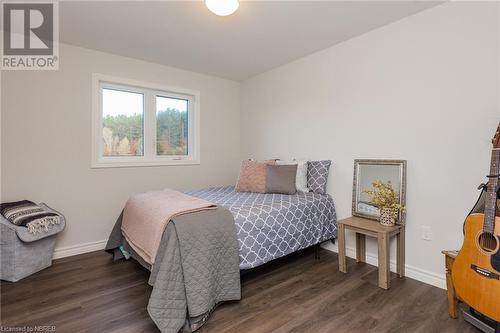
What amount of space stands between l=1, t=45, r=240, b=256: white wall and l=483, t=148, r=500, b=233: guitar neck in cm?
317

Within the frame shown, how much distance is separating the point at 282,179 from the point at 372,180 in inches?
35.1

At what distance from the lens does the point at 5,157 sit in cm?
247

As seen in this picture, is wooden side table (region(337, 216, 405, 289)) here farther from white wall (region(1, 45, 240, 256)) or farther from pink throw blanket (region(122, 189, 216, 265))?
white wall (region(1, 45, 240, 256))

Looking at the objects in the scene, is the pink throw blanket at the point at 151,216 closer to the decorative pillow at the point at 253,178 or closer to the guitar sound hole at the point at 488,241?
the decorative pillow at the point at 253,178

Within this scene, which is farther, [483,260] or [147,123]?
[147,123]

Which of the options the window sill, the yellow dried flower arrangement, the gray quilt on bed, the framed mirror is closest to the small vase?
the yellow dried flower arrangement

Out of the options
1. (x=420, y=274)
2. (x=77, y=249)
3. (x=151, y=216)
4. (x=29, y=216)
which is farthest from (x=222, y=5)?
(x=77, y=249)

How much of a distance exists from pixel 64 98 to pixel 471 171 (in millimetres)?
3812

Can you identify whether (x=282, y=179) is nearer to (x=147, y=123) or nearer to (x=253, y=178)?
(x=253, y=178)

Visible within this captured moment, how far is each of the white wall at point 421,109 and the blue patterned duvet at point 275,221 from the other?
13.0 inches

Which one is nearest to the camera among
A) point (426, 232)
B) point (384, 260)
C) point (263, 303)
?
point (263, 303)

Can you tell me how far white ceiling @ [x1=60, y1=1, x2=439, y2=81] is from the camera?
2.10m

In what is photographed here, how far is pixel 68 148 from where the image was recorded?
280 cm

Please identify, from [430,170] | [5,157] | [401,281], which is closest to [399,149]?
[430,170]
